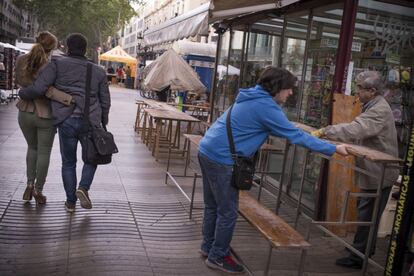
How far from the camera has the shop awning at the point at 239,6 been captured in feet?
19.7

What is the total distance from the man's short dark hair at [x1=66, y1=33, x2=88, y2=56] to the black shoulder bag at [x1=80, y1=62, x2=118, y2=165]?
16 cm

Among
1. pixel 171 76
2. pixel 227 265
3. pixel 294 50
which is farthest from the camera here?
pixel 171 76

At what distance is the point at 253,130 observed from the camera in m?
3.86

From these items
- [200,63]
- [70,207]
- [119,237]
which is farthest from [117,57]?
[119,237]

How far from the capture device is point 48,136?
533 cm

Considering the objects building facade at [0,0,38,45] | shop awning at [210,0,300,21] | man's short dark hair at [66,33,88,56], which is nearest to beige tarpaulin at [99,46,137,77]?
building facade at [0,0,38,45]

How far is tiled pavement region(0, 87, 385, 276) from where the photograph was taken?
4.15 m

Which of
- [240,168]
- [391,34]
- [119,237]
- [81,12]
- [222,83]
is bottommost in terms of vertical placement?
[119,237]

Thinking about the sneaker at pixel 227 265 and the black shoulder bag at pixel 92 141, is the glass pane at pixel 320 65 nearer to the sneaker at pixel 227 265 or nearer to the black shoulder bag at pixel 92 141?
the sneaker at pixel 227 265

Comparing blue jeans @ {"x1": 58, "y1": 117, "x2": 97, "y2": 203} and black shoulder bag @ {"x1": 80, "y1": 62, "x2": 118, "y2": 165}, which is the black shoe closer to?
black shoulder bag @ {"x1": 80, "y1": 62, "x2": 118, "y2": 165}

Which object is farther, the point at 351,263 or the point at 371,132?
the point at 351,263

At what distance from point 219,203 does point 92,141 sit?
1.74 metres

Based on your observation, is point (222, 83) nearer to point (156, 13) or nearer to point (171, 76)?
point (171, 76)

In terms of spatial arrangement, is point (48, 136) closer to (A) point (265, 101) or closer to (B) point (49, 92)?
(B) point (49, 92)
